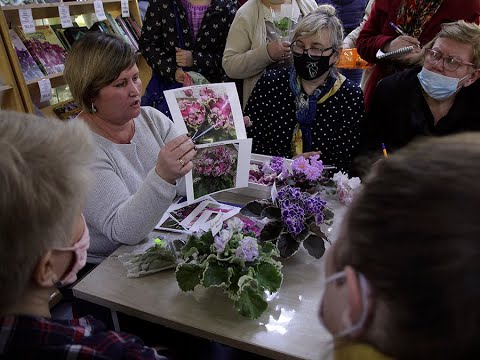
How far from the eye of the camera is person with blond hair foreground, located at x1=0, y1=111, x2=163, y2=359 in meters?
0.70

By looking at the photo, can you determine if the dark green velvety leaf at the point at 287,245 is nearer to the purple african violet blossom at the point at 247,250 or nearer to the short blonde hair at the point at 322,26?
the purple african violet blossom at the point at 247,250

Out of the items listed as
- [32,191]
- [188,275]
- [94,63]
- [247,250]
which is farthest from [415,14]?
[32,191]

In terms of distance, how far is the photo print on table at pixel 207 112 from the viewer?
1568 millimetres

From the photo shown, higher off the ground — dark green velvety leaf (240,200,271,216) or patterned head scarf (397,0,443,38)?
patterned head scarf (397,0,443,38)

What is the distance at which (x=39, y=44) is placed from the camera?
310cm

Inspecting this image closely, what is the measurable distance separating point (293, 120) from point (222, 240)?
1311mm

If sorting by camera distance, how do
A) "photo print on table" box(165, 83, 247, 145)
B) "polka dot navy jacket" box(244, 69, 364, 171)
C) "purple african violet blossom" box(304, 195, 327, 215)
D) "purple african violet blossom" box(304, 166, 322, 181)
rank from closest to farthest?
"purple african violet blossom" box(304, 195, 327, 215) < "photo print on table" box(165, 83, 247, 145) < "purple african violet blossom" box(304, 166, 322, 181) < "polka dot navy jacket" box(244, 69, 364, 171)

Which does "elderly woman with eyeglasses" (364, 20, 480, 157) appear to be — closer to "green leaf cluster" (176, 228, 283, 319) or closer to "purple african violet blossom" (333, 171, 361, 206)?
"purple african violet blossom" (333, 171, 361, 206)

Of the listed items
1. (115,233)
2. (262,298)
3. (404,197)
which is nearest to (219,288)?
(262,298)

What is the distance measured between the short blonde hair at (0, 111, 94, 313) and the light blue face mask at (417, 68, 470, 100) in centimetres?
186

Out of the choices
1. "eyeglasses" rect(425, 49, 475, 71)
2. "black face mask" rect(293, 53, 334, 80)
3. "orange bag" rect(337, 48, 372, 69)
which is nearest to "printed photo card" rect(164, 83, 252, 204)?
"black face mask" rect(293, 53, 334, 80)

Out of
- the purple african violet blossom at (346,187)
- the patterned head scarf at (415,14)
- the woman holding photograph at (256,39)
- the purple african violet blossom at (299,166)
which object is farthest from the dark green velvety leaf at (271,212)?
the patterned head scarf at (415,14)

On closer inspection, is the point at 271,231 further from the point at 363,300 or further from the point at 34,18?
the point at 34,18

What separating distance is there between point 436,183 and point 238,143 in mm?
1148
